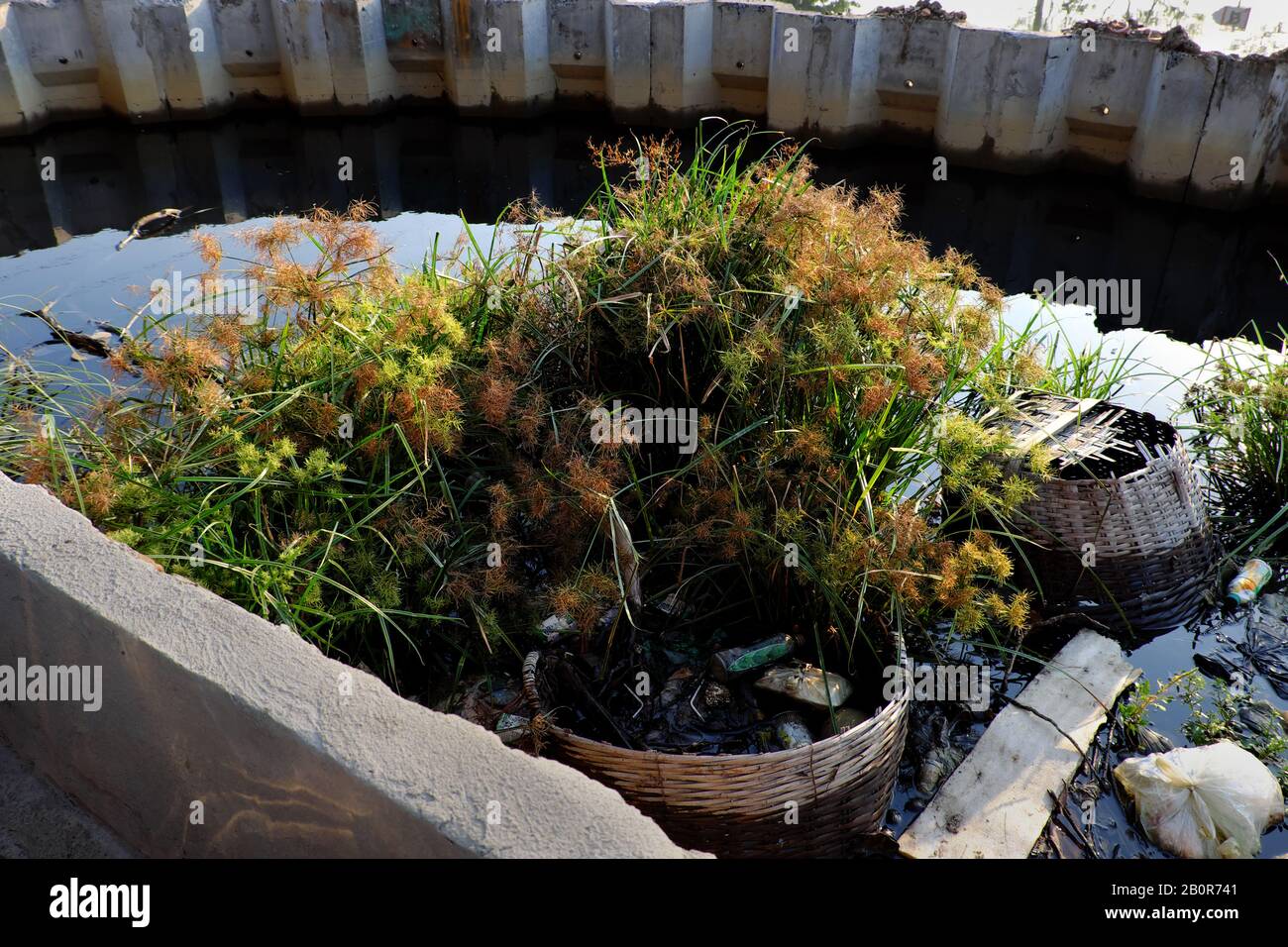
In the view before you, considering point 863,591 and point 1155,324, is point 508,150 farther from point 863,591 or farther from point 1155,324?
point 863,591

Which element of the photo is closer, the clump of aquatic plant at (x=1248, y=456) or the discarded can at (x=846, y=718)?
the discarded can at (x=846, y=718)

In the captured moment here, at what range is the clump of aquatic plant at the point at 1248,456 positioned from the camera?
370 centimetres

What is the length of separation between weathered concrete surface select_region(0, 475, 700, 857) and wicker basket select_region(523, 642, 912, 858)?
64 centimetres

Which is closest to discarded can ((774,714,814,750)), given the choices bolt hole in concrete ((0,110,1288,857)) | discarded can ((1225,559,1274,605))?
discarded can ((1225,559,1274,605))

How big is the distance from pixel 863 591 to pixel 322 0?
7569mm

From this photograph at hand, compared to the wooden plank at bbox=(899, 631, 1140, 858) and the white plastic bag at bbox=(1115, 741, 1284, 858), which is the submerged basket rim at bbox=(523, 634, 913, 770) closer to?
the wooden plank at bbox=(899, 631, 1140, 858)

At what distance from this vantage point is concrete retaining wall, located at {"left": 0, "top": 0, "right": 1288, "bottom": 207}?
6785 millimetres

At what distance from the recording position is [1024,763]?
8.90 feet

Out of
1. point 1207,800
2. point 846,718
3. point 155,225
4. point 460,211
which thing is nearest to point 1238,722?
point 1207,800

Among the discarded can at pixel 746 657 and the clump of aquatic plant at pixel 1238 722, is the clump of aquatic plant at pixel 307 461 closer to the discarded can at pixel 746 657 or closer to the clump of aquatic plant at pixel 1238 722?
the discarded can at pixel 746 657

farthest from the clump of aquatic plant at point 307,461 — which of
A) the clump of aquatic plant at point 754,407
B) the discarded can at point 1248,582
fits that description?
the discarded can at point 1248,582

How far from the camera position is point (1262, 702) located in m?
3.05

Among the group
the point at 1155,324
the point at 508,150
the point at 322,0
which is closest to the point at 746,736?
the point at 1155,324

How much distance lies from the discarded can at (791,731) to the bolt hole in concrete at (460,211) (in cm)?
282
